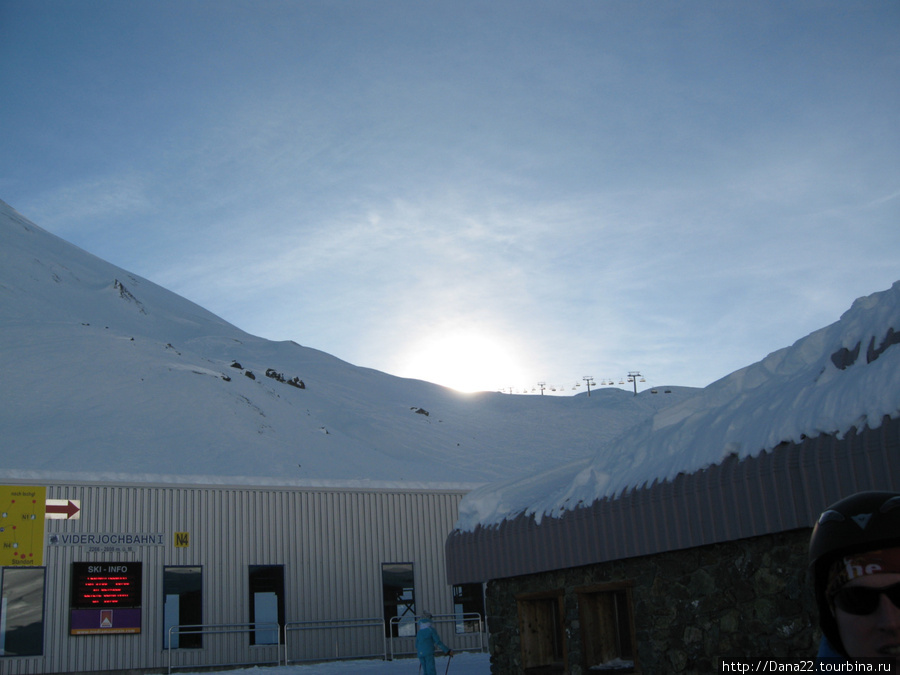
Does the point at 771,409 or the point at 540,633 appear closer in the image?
the point at 771,409

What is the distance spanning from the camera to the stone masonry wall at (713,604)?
25.8ft

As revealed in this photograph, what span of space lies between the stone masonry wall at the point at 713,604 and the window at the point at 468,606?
42.4 feet

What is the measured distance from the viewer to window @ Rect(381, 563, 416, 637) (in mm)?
22641

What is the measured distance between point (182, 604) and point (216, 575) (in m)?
0.97

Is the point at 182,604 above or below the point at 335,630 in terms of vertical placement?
above

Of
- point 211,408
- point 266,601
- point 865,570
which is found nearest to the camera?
point 865,570

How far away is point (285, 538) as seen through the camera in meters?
21.9

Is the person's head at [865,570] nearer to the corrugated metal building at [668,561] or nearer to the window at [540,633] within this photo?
the corrugated metal building at [668,561]

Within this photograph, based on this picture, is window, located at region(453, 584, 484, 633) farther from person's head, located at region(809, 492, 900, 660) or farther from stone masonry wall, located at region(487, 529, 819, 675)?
person's head, located at region(809, 492, 900, 660)

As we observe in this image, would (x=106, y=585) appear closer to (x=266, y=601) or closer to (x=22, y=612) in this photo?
(x=22, y=612)

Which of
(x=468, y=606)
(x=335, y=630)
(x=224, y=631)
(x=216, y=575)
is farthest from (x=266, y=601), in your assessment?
(x=468, y=606)

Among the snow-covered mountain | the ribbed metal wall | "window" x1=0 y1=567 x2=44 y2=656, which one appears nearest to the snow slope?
the ribbed metal wall

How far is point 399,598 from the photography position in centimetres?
2288

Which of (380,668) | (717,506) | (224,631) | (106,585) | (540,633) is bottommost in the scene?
(380,668)
